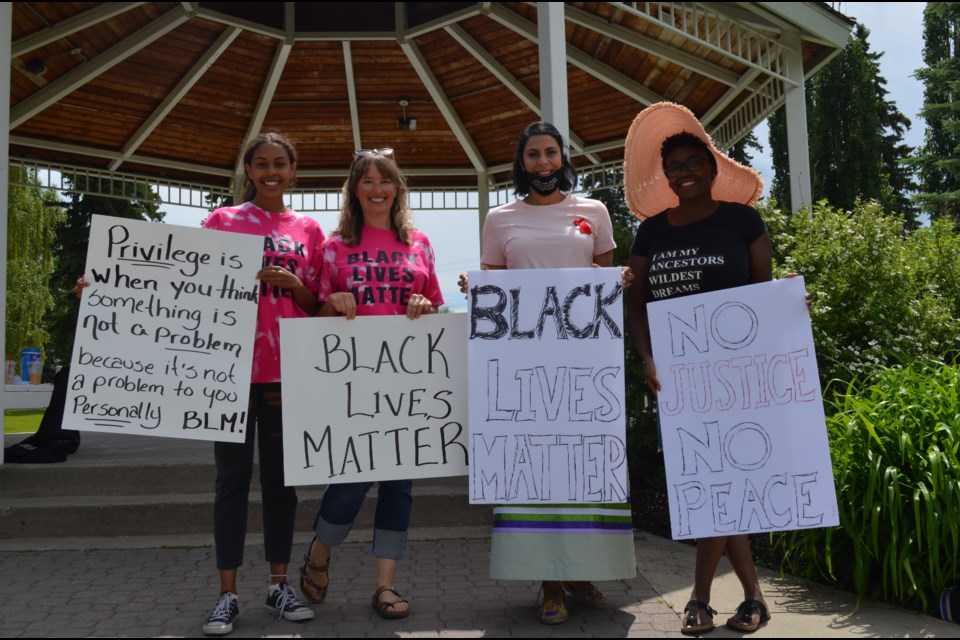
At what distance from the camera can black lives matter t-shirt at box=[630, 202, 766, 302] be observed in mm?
3285

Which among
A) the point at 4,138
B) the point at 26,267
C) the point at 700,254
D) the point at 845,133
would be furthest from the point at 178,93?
the point at 845,133

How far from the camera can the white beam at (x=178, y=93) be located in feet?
27.5

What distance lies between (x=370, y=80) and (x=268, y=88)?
113 cm

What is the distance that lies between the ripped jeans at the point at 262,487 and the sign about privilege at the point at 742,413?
5.29ft

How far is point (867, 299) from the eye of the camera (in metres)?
5.24

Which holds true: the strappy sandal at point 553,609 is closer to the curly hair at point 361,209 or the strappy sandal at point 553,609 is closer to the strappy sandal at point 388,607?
the strappy sandal at point 388,607

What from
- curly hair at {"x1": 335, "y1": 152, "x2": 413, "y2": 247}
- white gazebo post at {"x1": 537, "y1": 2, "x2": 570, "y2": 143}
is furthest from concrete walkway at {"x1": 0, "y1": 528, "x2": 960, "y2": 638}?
white gazebo post at {"x1": 537, "y1": 2, "x2": 570, "y2": 143}

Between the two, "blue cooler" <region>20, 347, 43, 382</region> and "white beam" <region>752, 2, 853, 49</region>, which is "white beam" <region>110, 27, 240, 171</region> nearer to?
"white beam" <region>752, 2, 853, 49</region>

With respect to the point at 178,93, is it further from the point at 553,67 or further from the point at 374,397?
the point at 374,397

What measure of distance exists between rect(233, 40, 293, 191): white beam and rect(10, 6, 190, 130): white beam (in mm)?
1010

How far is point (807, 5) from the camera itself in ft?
22.6

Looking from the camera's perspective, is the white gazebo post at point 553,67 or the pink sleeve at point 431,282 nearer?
the pink sleeve at point 431,282

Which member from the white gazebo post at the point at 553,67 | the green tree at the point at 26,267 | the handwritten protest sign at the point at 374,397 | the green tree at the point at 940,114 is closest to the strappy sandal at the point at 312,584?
the handwritten protest sign at the point at 374,397

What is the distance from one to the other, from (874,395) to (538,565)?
1.97 metres
